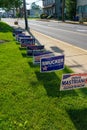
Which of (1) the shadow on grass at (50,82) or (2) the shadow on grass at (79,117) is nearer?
(2) the shadow on grass at (79,117)

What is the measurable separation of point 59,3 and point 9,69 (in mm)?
75126

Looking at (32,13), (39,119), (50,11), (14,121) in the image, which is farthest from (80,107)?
(32,13)

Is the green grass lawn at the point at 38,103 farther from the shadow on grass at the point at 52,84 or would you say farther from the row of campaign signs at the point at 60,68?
the row of campaign signs at the point at 60,68

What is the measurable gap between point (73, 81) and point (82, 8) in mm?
56223

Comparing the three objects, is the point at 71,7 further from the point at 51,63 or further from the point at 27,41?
the point at 51,63

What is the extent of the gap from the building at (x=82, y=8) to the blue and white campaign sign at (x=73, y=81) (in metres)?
53.6

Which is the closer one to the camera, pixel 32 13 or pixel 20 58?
pixel 20 58

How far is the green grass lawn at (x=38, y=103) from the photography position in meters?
5.32

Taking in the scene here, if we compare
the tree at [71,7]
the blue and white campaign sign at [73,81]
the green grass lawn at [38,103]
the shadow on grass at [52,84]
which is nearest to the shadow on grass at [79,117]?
the green grass lawn at [38,103]

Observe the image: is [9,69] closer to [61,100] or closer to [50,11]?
[61,100]

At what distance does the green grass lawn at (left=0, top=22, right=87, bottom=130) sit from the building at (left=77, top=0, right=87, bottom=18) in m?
51.8

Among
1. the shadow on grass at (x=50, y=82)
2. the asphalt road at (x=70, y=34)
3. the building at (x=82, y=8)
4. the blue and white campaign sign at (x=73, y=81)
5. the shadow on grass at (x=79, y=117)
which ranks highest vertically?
the building at (x=82, y=8)

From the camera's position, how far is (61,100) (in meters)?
6.43

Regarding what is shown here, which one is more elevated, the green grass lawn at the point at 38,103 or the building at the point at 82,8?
the building at the point at 82,8
